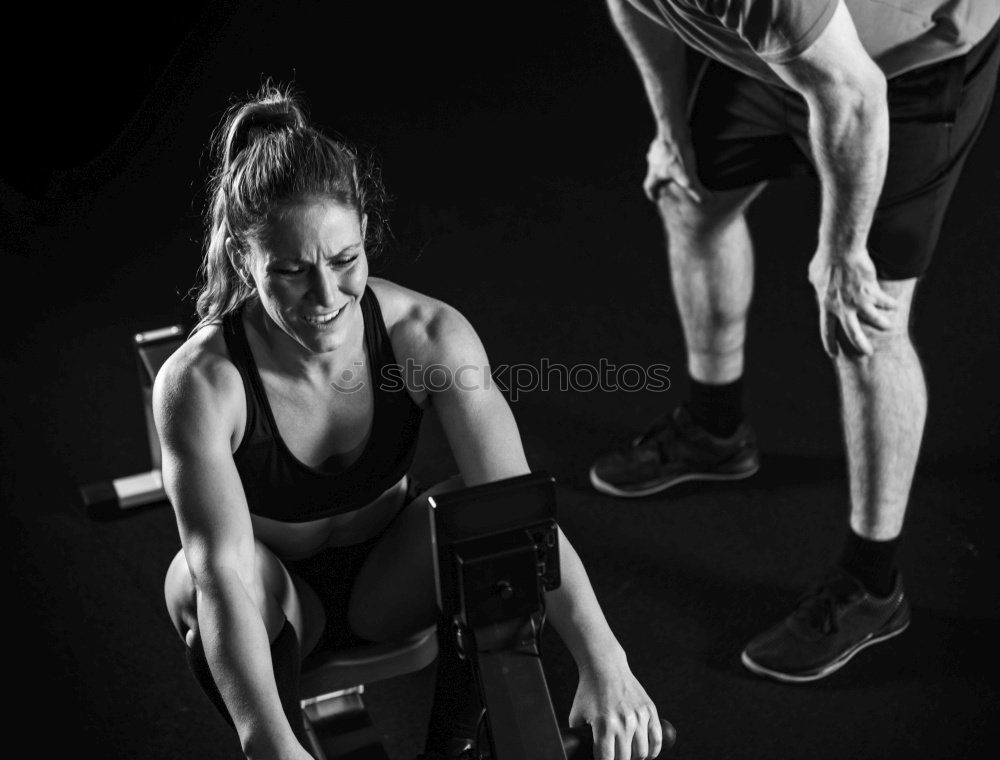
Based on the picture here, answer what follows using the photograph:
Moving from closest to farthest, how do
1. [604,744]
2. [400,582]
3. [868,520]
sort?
[604,744]
[400,582]
[868,520]

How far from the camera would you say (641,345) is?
278cm

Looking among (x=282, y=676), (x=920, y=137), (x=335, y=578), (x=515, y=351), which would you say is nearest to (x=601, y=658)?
(x=282, y=676)

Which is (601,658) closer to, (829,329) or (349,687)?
(349,687)

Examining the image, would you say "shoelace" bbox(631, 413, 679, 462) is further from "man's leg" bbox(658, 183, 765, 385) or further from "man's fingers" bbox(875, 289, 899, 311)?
"man's fingers" bbox(875, 289, 899, 311)

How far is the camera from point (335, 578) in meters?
1.73

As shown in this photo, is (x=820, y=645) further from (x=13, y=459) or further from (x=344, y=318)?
(x=13, y=459)

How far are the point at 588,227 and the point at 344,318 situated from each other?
5.42 feet

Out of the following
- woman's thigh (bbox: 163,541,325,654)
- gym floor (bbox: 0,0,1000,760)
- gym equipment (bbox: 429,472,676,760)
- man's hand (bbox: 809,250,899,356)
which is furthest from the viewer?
gym floor (bbox: 0,0,1000,760)

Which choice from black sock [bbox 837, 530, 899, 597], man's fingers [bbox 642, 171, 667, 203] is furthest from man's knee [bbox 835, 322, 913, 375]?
man's fingers [bbox 642, 171, 667, 203]

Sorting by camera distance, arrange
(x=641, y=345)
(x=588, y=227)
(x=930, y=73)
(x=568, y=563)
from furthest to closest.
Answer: (x=588, y=227), (x=641, y=345), (x=930, y=73), (x=568, y=563)

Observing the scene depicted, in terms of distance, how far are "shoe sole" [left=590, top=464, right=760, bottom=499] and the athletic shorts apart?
72 cm

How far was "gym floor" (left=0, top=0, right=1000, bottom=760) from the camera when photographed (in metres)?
1.99

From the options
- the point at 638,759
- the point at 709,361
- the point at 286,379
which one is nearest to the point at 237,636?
the point at 286,379

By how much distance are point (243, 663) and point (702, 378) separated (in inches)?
48.7
